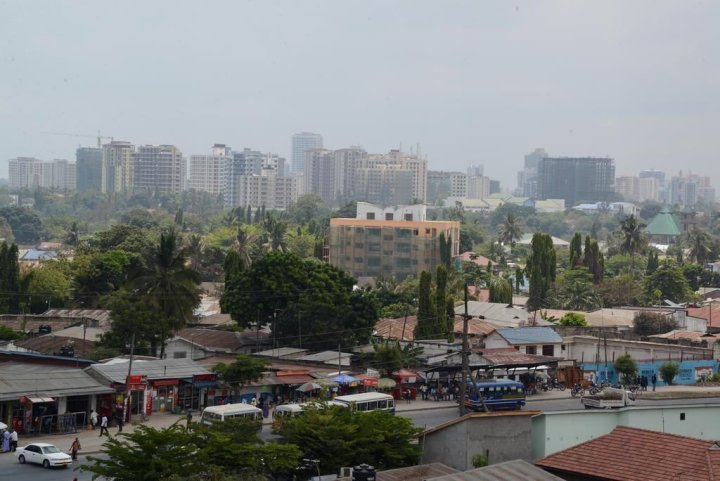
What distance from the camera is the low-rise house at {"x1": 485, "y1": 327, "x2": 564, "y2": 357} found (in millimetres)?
64062

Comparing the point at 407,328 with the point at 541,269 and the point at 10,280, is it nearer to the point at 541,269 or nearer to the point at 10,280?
the point at 10,280

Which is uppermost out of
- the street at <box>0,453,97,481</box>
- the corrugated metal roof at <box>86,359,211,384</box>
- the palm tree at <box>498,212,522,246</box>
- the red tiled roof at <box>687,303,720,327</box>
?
the palm tree at <box>498,212,522,246</box>

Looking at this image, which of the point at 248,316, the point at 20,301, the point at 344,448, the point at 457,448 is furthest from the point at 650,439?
the point at 20,301

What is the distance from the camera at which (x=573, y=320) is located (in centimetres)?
7631

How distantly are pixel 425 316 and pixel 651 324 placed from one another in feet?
57.2

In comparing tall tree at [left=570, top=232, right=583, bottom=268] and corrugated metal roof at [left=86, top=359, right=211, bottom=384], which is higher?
tall tree at [left=570, top=232, right=583, bottom=268]

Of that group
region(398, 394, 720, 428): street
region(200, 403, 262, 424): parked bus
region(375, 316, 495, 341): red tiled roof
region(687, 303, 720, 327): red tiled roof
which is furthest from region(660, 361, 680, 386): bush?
region(200, 403, 262, 424): parked bus

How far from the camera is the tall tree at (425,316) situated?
67688 mm

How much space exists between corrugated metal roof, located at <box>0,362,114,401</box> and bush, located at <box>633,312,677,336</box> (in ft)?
141

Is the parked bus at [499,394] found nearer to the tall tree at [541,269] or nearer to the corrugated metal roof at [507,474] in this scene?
the corrugated metal roof at [507,474]

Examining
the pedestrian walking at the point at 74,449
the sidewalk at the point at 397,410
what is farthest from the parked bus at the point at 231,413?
the pedestrian walking at the point at 74,449

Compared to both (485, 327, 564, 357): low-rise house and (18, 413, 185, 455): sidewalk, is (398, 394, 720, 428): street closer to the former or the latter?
(18, 413, 185, 455): sidewalk

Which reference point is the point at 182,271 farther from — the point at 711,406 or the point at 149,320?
the point at 711,406

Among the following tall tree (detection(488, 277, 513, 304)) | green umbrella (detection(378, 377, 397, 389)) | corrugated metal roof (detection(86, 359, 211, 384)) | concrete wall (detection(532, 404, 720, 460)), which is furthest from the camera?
tall tree (detection(488, 277, 513, 304))
